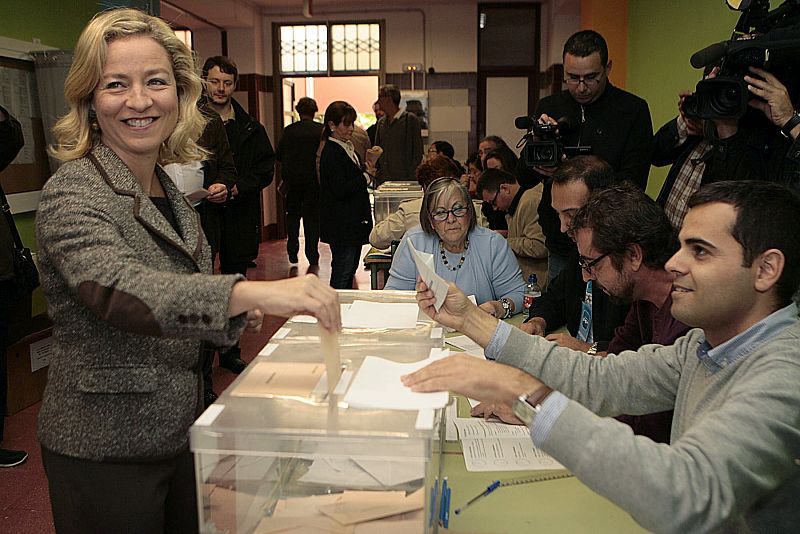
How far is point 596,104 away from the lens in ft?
11.5

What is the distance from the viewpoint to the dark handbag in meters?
3.36

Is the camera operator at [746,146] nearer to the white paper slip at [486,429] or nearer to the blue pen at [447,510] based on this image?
the white paper slip at [486,429]

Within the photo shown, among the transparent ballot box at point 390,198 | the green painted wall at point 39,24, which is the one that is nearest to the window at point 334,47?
the transparent ballot box at point 390,198

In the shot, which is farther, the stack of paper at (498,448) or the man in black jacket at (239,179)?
the man in black jacket at (239,179)

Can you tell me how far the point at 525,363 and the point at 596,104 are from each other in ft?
6.97

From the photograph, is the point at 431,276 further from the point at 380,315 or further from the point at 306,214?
the point at 306,214

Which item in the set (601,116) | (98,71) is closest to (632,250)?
(601,116)

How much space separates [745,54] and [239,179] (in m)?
2.98

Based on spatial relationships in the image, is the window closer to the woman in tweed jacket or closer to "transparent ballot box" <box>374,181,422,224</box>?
"transparent ballot box" <box>374,181,422,224</box>

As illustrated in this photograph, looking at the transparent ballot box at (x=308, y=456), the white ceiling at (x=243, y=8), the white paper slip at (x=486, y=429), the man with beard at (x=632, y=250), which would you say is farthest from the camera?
the white ceiling at (x=243, y=8)

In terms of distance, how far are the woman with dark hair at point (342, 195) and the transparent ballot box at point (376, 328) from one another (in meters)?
4.08

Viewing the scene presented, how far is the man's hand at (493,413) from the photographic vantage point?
199cm

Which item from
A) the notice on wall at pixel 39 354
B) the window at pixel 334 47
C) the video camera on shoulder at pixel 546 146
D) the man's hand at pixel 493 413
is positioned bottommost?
the notice on wall at pixel 39 354

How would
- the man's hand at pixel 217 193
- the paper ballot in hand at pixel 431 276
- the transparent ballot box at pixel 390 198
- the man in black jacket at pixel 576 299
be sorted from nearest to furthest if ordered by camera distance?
the paper ballot in hand at pixel 431 276, the man in black jacket at pixel 576 299, the man's hand at pixel 217 193, the transparent ballot box at pixel 390 198
